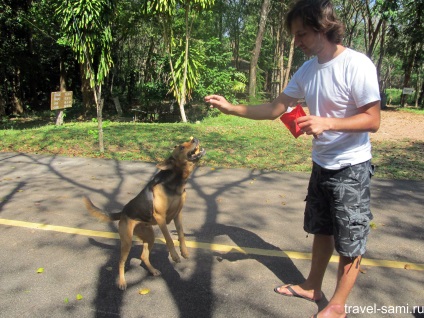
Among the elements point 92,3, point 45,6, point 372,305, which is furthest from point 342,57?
point 45,6

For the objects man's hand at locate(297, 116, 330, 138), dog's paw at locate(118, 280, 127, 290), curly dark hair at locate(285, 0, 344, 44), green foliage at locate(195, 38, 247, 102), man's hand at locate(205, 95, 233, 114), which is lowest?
dog's paw at locate(118, 280, 127, 290)

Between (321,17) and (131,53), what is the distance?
2776 cm

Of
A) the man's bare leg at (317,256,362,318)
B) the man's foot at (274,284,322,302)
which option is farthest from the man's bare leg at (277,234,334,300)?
the man's bare leg at (317,256,362,318)

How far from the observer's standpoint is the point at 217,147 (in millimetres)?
9031

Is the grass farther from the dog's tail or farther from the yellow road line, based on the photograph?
the dog's tail

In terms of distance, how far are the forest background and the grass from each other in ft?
4.10

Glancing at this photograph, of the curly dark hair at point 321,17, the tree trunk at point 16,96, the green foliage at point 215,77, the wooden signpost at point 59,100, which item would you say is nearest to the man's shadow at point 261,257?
the curly dark hair at point 321,17

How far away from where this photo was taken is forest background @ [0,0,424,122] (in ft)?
42.7

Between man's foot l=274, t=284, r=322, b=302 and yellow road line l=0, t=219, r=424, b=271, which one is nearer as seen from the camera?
man's foot l=274, t=284, r=322, b=302

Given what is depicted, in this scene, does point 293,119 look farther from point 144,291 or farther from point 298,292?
point 144,291

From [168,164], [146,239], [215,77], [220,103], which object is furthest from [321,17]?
[215,77]

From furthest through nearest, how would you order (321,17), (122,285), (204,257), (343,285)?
(204,257), (122,285), (343,285), (321,17)

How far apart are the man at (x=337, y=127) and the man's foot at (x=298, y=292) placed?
321 millimetres

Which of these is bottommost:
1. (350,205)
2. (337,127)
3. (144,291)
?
(144,291)
